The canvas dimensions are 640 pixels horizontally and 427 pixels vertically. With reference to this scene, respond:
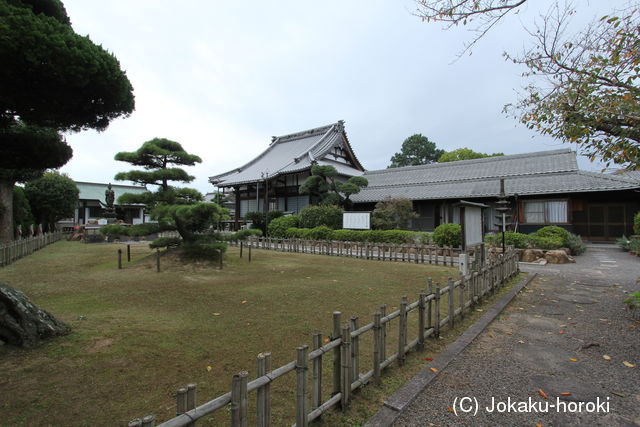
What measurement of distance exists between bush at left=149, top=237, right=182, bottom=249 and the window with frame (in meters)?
17.9

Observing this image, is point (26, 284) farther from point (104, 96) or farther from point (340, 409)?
point (340, 409)

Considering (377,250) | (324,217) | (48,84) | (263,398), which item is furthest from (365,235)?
(263,398)

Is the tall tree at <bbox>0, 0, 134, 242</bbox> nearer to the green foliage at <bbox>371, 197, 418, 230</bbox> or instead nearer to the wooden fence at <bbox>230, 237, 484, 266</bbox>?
the wooden fence at <bbox>230, 237, 484, 266</bbox>

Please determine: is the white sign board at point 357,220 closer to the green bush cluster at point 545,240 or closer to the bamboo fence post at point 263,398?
the green bush cluster at point 545,240

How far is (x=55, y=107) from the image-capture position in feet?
12.8

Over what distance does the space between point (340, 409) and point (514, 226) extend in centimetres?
1815

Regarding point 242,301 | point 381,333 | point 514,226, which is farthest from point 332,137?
point 381,333

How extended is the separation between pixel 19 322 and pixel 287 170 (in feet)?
65.6

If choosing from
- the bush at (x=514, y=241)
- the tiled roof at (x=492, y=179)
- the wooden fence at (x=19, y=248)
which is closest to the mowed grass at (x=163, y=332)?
the wooden fence at (x=19, y=248)

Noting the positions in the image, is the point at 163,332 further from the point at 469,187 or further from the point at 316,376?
the point at 469,187

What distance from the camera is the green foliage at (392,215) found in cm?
1728

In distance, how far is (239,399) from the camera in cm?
186

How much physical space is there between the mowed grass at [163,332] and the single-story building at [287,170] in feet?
49.4

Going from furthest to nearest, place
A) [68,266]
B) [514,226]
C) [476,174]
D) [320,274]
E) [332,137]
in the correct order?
[332,137] < [476,174] < [514,226] < [68,266] < [320,274]
